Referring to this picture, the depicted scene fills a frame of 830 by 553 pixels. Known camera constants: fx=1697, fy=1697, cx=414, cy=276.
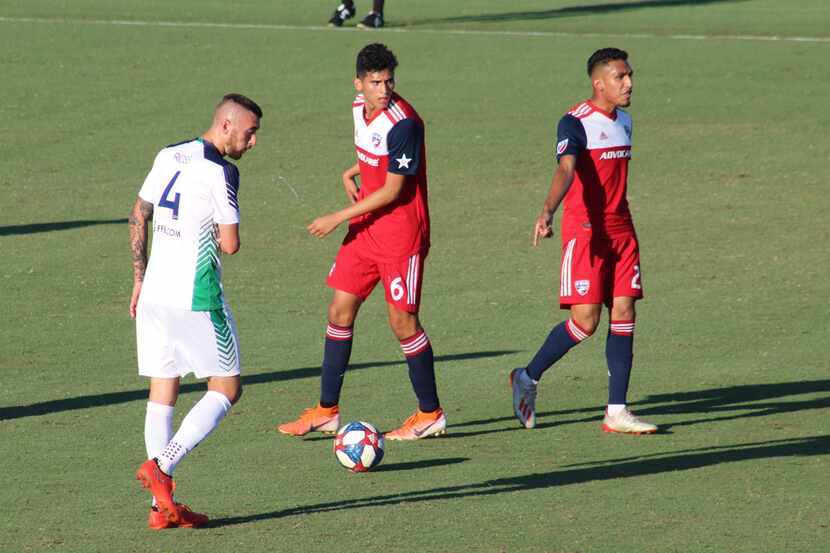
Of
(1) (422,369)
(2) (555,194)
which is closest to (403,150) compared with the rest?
(2) (555,194)

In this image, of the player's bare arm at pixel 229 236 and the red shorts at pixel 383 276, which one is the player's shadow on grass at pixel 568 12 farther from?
the player's bare arm at pixel 229 236

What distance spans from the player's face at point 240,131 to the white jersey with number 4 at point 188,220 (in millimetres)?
84

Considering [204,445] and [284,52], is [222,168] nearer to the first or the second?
[204,445]

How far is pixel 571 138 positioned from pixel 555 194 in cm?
50

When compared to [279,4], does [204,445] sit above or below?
below

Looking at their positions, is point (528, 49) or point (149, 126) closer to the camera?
point (149, 126)

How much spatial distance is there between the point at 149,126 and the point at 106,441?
12967 mm

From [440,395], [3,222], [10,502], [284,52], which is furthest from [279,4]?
[10,502]

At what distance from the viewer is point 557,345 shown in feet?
35.7

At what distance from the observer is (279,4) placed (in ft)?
110

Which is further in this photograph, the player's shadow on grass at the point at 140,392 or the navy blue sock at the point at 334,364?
the player's shadow on grass at the point at 140,392

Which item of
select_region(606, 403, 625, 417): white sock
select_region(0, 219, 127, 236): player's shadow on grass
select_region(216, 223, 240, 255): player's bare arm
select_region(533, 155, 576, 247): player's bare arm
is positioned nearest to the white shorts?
select_region(216, 223, 240, 255): player's bare arm

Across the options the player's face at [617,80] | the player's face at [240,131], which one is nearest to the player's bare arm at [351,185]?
the player's face at [617,80]

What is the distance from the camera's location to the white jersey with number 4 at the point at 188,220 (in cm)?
830
